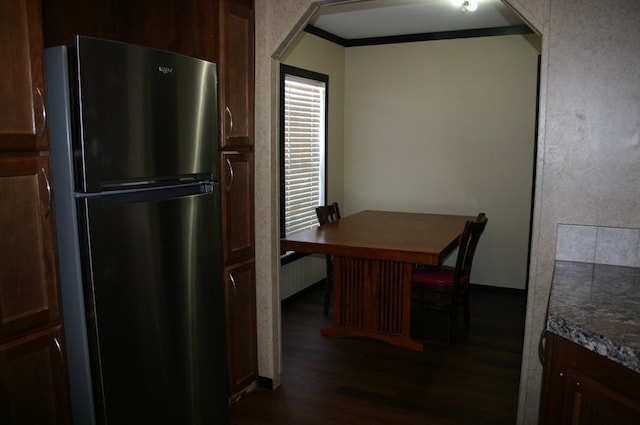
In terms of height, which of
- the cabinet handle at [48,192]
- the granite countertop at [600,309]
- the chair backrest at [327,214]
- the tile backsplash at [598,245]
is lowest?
the chair backrest at [327,214]

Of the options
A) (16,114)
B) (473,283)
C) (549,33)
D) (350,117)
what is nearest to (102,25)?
(16,114)

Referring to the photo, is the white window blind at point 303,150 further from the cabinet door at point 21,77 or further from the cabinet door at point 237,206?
the cabinet door at point 21,77

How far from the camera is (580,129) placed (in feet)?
7.30

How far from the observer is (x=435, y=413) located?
280 cm

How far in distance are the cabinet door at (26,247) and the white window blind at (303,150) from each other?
2.94m

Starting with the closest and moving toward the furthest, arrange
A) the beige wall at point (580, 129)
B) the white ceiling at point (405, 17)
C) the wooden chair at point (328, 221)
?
the beige wall at point (580, 129), the white ceiling at point (405, 17), the wooden chair at point (328, 221)

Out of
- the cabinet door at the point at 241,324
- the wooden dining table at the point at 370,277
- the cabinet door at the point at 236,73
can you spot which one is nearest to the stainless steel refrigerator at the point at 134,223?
Answer: the cabinet door at the point at 236,73

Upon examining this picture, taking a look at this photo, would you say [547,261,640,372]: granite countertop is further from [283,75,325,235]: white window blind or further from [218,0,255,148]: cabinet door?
[283,75,325,235]: white window blind

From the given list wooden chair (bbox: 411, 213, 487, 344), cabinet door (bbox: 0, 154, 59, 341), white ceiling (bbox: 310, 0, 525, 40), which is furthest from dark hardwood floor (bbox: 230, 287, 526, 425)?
white ceiling (bbox: 310, 0, 525, 40)

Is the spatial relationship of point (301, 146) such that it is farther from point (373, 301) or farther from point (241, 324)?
point (241, 324)

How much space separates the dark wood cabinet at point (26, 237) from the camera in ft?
5.31

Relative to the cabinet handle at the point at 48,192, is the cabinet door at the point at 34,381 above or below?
below

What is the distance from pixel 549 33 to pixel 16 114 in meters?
2.11

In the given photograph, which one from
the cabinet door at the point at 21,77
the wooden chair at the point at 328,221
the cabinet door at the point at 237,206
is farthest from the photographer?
the wooden chair at the point at 328,221
